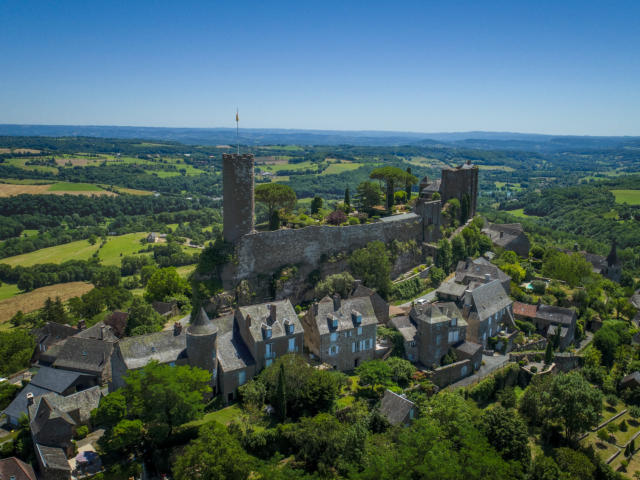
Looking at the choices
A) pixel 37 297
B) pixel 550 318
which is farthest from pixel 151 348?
pixel 37 297

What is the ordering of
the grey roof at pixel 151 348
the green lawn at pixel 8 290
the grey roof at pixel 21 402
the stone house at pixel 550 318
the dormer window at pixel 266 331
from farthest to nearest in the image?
the green lawn at pixel 8 290, the stone house at pixel 550 318, the dormer window at pixel 266 331, the grey roof at pixel 21 402, the grey roof at pixel 151 348

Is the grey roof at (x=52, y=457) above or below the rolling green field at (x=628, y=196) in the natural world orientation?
below

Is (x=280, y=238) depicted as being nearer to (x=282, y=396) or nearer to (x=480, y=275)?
(x=282, y=396)

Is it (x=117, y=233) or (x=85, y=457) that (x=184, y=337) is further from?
(x=117, y=233)

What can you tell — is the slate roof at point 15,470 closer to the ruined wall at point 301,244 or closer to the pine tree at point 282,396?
the pine tree at point 282,396

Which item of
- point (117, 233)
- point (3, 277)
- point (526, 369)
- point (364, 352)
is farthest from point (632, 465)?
point (117, 233)

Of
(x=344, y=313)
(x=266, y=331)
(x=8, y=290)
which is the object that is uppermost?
(x=266, y=331)

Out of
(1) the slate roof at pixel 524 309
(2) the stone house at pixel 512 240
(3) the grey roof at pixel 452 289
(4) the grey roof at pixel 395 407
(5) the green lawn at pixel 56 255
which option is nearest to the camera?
(4) the grey roof at pixel 395 407

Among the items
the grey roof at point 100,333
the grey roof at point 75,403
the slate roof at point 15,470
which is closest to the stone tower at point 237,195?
the grey roof at point 100,333
